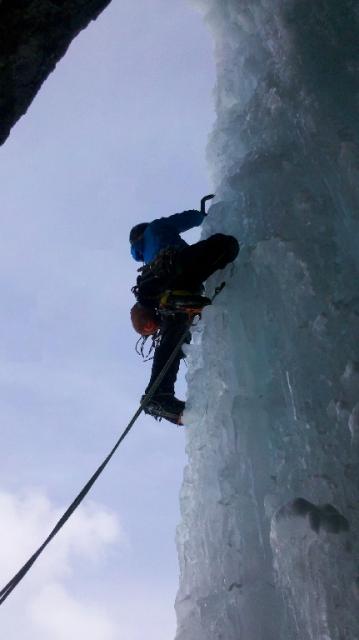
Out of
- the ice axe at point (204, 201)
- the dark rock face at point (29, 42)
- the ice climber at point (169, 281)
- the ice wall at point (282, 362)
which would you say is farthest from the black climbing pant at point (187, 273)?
the dark rock face at point (29, 42)

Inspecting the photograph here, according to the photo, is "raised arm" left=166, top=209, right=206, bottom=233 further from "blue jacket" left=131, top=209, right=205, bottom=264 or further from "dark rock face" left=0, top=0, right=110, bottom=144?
"dark rock face" left=0, top=0, right=110, bottom=144

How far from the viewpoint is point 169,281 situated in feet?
13.1

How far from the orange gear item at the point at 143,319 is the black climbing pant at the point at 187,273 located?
0.27 feet

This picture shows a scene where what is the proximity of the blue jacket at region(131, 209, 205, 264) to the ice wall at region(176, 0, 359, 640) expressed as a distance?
1.14 ft

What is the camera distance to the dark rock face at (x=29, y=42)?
2008 mm

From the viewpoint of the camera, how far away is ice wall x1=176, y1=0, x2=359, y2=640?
2439 mm

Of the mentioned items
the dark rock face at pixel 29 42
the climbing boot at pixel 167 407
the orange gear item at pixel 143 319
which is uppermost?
the orange gear item at pixel 143 319

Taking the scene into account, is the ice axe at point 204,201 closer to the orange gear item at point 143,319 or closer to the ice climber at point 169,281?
the ice climber at point 169,281

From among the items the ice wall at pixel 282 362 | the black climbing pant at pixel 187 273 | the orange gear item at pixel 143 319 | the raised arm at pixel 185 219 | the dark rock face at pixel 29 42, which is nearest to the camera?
the dark rock face at pixel 29 42

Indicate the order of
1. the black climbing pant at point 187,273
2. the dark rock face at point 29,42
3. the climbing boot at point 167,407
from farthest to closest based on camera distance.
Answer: the climbing boot at point 167,407 < the black climbing pant at point 187,273 < the dark rock face at point 29,42

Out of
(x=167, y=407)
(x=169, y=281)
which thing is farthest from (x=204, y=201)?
(x=167, y=407)

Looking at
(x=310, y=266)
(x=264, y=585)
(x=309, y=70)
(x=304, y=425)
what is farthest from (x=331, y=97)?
(x=264, y=585)

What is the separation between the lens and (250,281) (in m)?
3.54

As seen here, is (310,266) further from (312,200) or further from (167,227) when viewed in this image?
(167,227)
